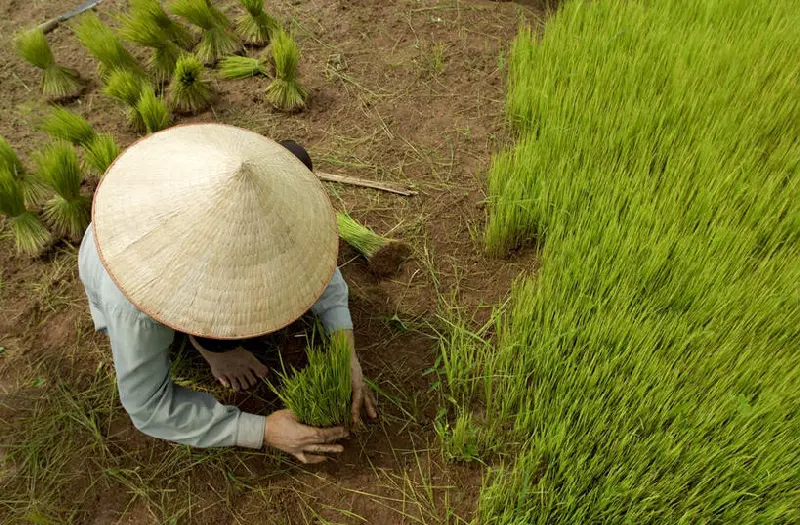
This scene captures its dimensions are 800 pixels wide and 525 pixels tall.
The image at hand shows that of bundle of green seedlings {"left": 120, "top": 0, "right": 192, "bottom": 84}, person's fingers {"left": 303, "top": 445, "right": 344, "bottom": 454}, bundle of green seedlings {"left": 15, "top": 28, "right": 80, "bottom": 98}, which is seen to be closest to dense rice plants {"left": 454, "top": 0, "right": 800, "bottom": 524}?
person's fingers {"left": 303, "top": 445, "right": 344, "bottom": 454}

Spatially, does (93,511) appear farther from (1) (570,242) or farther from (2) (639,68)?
(2) (639,68)

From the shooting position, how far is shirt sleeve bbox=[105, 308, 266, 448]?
122 centimetres

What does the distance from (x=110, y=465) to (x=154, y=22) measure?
2017 mm

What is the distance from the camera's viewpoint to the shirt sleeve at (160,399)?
1.22 meters

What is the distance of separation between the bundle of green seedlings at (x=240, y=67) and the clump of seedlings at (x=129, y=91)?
397 millimetres

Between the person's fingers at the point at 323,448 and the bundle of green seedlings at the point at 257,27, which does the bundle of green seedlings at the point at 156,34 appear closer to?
the bundle of green seedlings at the point at 257,27

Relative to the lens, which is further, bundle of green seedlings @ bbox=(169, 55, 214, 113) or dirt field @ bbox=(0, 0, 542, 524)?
bundle of green seedlings @ bbox=(169, 55, 214, 113)

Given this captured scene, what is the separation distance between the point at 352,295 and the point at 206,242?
82 cm

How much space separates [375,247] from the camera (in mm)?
1908

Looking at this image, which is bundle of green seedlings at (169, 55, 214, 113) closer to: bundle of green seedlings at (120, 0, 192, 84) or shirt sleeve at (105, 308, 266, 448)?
bundle of green seedlings at (120, 0, 192, 84)

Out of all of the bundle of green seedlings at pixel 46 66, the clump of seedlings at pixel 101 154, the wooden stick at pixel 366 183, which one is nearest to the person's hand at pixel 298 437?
the wooden stick at pixel 366 183

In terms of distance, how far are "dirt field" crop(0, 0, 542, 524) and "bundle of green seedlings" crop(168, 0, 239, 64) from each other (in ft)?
0.77

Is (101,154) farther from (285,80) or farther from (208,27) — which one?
(208,27)

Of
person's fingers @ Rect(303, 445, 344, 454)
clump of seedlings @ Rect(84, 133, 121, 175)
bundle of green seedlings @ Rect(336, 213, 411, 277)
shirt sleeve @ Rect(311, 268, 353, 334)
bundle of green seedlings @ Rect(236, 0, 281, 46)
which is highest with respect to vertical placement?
bundle of green seedlings @ Rect(236, 0, 281, 46)
